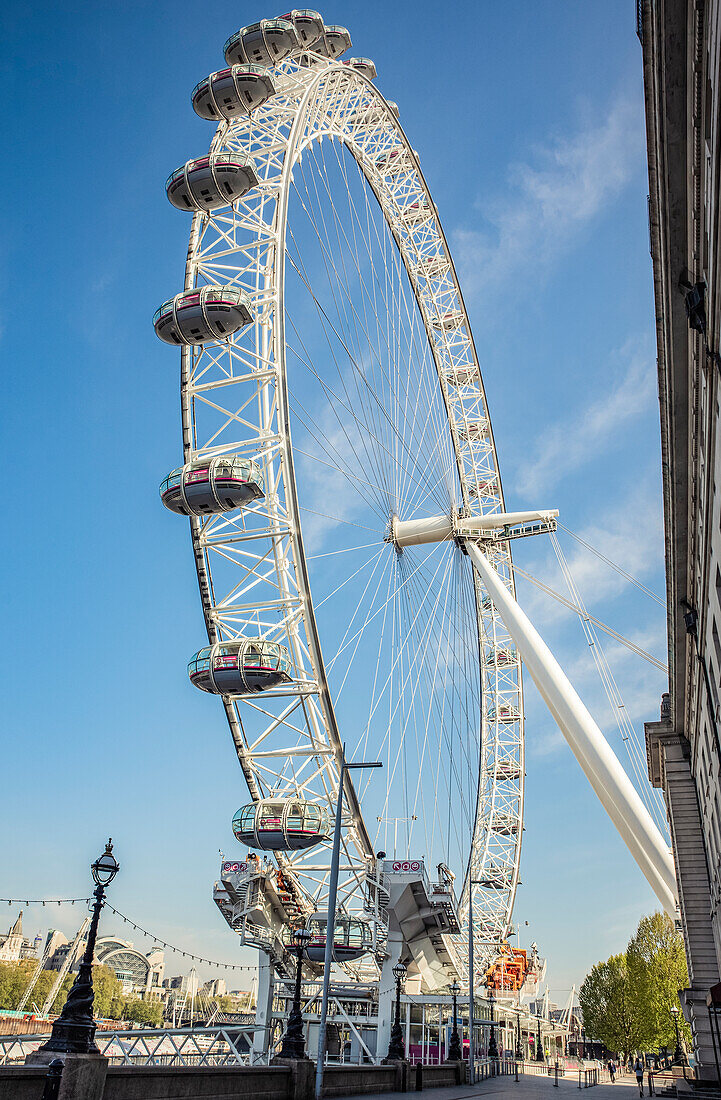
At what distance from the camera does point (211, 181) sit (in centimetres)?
4106

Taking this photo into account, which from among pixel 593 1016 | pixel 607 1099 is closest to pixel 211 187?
pixel 607 1099

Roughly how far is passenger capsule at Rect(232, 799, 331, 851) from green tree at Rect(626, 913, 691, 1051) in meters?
42.3

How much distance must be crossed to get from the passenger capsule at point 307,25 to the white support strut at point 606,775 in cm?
3429

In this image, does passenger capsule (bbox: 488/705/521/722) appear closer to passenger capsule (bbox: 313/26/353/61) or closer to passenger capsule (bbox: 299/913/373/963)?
passenger capsule (bbox: 299/913/373/963)

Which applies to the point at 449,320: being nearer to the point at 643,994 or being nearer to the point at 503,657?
the point at 503,657

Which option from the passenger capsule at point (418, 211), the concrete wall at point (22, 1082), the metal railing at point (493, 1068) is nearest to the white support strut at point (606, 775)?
the metal railing at point (493, 1068)

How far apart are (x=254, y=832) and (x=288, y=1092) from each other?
863 inches

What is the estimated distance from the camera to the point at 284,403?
40.6 meters

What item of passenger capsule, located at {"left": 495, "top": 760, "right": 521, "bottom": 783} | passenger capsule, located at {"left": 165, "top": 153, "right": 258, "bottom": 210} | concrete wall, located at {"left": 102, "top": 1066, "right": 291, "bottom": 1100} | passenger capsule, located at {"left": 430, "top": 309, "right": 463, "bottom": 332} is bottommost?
concrete wall, located at {"left": 102, "top": 1066, "right": 291, "bottom": 1100}

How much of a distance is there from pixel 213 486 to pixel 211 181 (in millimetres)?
14926

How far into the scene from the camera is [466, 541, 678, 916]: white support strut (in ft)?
109

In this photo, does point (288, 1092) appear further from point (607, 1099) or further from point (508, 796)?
point (508, 796)

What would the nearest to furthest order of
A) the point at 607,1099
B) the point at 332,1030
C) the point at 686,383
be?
the point at 686,383 < the point at 607,1099 < the point at 332,1030

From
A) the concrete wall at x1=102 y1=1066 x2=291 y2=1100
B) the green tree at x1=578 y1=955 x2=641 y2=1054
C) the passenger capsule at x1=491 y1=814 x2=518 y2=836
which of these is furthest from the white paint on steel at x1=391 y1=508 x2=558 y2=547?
the green tree at x1=578 y1=955 x2=641 y2=1054
